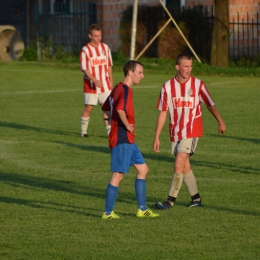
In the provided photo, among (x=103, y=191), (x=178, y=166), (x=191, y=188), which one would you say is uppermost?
(x=178, y=166)

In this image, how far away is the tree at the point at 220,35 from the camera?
29.0m

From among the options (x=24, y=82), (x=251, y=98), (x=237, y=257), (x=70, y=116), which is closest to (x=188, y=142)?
(x=237, y=257)

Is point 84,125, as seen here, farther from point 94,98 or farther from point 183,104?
point 183,104

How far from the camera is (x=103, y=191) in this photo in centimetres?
1083

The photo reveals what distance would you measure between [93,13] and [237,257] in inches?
1133

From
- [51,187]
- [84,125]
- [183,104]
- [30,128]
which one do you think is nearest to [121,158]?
[183,104]

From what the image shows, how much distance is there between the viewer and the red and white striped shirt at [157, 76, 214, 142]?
9.62 metres

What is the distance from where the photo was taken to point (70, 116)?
752 inches

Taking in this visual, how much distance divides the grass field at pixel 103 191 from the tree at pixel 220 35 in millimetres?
8223

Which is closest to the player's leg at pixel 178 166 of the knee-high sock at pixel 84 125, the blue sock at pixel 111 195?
the blue sock at pixel 111 195

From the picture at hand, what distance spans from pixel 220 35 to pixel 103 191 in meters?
19.0

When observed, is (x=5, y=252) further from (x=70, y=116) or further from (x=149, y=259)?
(x=70, y=116)

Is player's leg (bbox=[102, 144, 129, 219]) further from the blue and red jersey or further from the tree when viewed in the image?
the tree

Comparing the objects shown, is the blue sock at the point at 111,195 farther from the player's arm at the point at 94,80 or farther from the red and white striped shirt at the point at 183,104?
the player's arm at the point at 94,80
